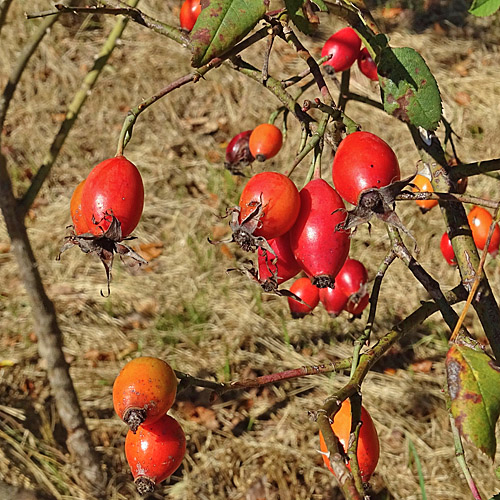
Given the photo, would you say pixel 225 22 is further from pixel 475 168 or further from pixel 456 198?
pixel 475 168

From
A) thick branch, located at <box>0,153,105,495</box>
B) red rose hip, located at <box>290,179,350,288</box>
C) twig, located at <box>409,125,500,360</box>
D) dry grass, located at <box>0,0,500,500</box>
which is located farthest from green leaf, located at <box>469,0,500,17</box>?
dry grass, located at <box>0,0,500,500</box>

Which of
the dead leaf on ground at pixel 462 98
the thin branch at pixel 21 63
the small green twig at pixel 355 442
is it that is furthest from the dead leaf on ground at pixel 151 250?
the small green twig at pixel 355 442

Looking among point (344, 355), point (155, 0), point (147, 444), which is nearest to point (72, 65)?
point (155, 0)

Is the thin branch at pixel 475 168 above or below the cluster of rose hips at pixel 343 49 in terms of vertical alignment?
below

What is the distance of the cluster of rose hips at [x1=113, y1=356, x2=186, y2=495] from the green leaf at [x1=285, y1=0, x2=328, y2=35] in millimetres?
431

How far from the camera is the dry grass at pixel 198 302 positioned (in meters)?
2.44

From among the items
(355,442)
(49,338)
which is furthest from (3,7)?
(355,442)

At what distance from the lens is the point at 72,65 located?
418 centimetres

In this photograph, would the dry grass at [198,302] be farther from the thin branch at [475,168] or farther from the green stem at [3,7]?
the thin branch at [475,168]

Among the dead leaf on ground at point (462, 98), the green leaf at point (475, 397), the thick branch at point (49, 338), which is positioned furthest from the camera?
the dead leaf on ground at point (462, 98)

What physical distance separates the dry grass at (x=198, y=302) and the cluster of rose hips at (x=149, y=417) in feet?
4.97

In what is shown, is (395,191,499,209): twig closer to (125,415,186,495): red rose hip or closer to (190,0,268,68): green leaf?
(190,0,268,68): green leaf

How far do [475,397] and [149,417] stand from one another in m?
0.42

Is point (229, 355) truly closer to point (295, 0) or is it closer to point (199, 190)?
point (199, 190)
